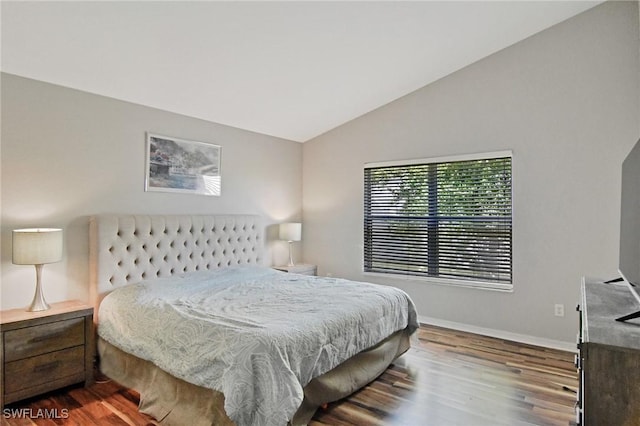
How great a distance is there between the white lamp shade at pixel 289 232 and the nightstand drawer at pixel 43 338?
2.50 meters

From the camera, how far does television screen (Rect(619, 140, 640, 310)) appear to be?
174 cm

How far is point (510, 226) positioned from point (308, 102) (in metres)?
2.57

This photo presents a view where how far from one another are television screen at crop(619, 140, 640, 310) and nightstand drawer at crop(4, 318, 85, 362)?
3417mm

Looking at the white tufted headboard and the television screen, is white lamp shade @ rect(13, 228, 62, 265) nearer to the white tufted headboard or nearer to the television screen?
the white tufted headboard

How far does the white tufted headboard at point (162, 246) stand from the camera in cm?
307

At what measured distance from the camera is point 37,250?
255 cm

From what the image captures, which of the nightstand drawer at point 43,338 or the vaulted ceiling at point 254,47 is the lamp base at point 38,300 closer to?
the nightstand drawer at point 43,338

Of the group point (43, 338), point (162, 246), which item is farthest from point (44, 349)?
point (162, 246)

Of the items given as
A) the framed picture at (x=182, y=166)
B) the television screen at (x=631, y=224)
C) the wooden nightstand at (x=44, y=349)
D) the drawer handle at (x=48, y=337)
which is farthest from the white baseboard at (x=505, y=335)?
the drawer handle at (x=48, y=337)

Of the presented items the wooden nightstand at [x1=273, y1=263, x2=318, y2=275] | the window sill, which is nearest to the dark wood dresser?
the window sill

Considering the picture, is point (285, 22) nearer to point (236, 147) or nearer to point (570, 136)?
point (236, 147)

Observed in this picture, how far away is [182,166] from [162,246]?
88cm

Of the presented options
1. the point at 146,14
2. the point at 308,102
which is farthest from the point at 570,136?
the point at 146,14

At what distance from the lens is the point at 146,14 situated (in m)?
2.43
